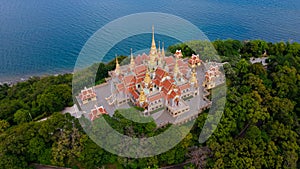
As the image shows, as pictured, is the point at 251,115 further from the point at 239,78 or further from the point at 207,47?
the point at 207,47

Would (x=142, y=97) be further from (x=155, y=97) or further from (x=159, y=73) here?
(x=159, y=73)

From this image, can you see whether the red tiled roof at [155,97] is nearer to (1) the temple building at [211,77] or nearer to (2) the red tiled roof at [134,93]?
(2) the red tiled roof at [134,93]

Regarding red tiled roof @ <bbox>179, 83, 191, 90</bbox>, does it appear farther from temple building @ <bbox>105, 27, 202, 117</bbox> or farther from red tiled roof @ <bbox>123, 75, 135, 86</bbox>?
red tiled roof @ <bbox>123, 75, 135, 86</bbox>

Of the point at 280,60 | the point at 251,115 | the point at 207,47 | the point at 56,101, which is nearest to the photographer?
the point at 251,115

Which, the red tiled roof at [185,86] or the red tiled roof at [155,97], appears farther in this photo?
the red tiled roof at [185,86]

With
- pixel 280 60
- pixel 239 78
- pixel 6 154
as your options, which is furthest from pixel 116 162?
pixel 280 60

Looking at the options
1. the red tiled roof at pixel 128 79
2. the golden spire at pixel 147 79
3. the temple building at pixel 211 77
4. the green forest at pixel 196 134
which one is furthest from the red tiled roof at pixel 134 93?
the temple building at pixel 211 77

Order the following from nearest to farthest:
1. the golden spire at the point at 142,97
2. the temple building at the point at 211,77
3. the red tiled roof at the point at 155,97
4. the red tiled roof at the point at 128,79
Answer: the golden spire at the point at 142,97 < the red tiled roof at the point at 155,97 < the red tiled roof at the point at 128,79 < the temple building at the point at 211,77
